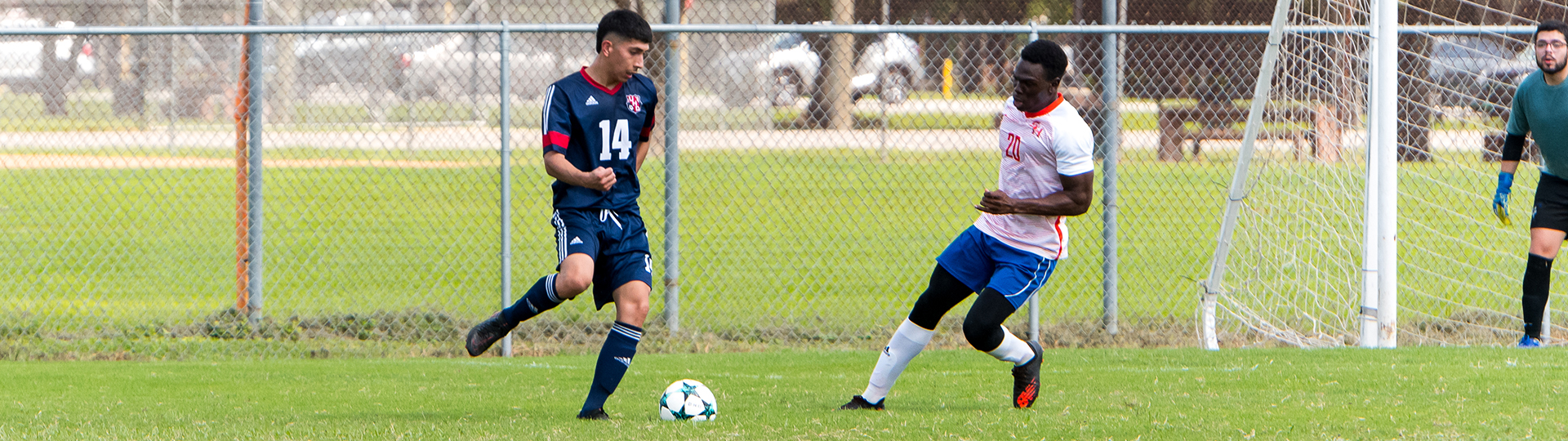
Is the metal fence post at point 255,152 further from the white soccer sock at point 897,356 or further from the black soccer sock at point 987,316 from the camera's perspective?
the black soccer sock at point 987,316

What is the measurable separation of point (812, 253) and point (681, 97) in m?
2.95

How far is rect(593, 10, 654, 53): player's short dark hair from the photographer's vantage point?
4645 mm

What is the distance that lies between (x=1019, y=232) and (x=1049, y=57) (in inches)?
26.1

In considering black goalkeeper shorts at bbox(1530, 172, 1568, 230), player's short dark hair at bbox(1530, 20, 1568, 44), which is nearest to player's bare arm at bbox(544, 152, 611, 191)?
player's short dark hair at bbox(1530, 20, 1568, 44)

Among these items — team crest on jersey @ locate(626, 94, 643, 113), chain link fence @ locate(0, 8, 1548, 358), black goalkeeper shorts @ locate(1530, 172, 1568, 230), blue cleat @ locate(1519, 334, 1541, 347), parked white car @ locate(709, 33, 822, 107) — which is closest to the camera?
team crest on jersey @ locate(626, 94, 643, 113)

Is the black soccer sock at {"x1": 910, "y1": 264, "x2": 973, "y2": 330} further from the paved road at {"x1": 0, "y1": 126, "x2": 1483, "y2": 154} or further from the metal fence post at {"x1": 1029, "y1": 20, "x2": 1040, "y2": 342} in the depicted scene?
the paved road at {"x1": 0, "y1": 126, "x2": 1483, "y2": 154}

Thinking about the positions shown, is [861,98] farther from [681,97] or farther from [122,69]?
[122,69]

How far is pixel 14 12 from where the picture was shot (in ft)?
28.8

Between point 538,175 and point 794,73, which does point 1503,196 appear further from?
point 538,175

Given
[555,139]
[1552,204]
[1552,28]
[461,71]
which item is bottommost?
[1552,204]

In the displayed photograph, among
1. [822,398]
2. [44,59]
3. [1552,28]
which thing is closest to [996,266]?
[822,398]

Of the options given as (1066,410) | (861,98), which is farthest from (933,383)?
(861,98)

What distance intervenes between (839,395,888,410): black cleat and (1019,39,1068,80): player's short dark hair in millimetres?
1414

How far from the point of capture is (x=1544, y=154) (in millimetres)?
6793
